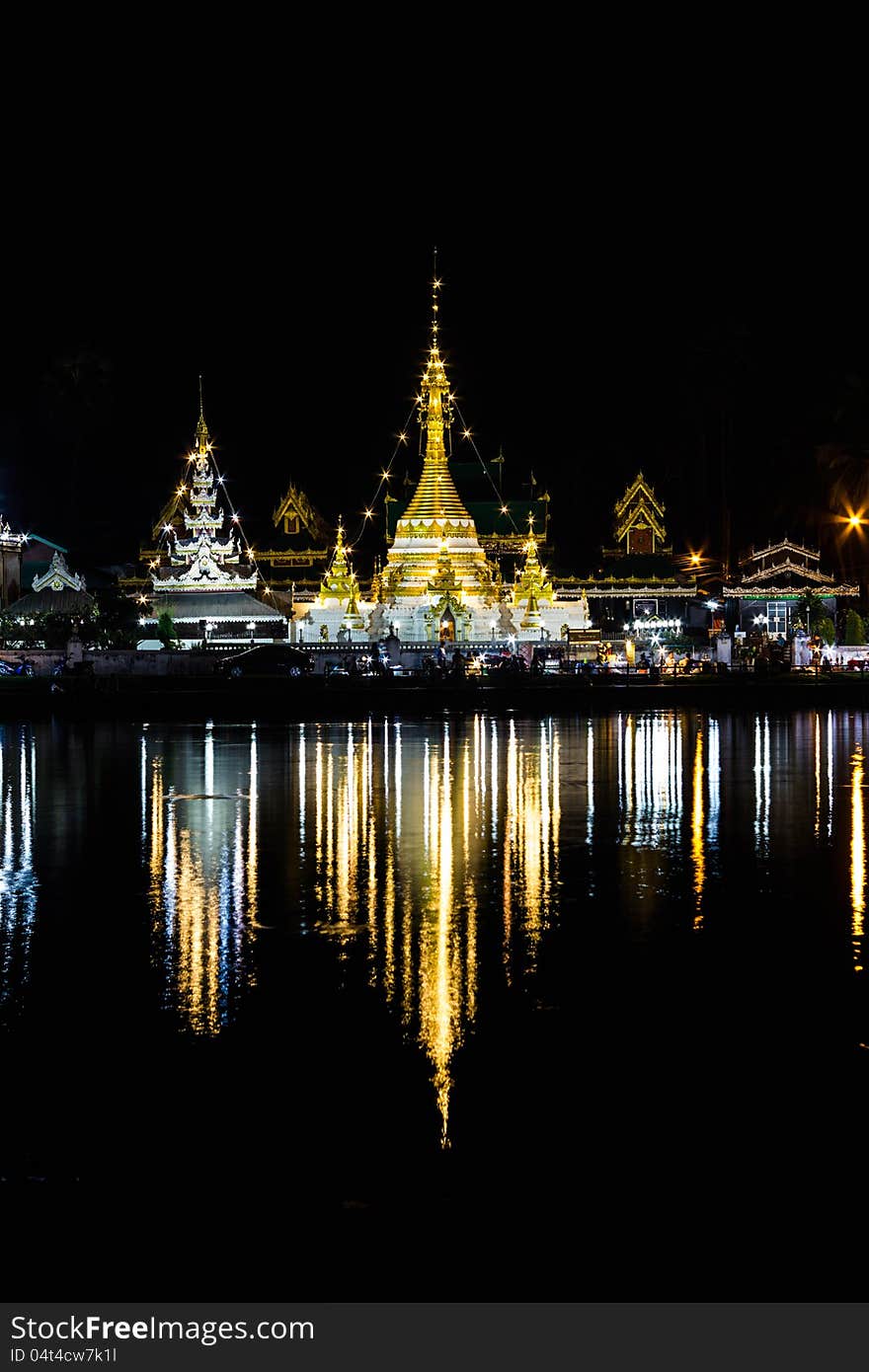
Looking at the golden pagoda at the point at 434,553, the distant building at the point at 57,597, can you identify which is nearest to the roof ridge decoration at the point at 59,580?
the distant building at the point at 57,597

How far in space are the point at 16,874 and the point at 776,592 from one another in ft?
165

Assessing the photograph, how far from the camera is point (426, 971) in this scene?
11078 millimetres

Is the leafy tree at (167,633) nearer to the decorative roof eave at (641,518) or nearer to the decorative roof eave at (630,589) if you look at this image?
the decorative roof eave at (630,589)

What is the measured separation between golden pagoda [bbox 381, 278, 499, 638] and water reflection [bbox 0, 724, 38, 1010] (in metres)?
28.8

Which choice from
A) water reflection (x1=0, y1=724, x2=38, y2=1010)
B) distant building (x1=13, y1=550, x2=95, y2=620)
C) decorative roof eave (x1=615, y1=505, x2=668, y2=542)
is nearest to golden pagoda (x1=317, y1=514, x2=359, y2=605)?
distant building (x1=13, y1=550, x2=95, y2=620)

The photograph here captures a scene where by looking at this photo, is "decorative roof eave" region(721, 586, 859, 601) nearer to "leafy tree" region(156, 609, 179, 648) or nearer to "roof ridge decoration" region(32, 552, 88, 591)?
"leafy tree" region(156, 609, 179, 648)

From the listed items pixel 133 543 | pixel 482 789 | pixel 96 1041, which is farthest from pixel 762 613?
pixel 96 1041

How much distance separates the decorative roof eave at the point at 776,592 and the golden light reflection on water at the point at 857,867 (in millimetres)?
39909

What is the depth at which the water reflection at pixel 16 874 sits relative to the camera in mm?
11250

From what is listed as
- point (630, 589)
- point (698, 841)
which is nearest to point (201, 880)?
point (698, 841)

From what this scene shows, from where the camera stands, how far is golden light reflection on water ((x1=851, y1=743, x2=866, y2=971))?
1199 cm

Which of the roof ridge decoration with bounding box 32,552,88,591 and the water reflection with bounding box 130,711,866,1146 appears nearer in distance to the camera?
the water reflection with bounding box 130,711,866,1146
